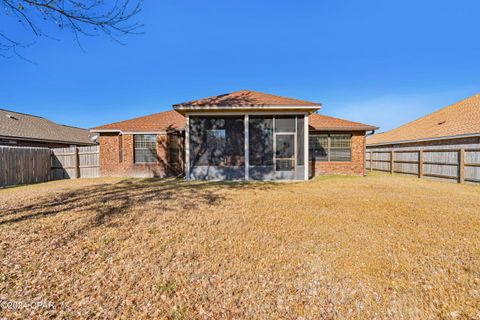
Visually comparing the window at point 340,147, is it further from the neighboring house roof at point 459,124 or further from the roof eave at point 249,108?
the neighboring house roof at point 459,124

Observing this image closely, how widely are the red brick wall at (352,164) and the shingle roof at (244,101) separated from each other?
13.8ft

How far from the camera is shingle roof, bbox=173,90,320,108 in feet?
31.8

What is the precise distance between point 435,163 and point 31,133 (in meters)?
26.0

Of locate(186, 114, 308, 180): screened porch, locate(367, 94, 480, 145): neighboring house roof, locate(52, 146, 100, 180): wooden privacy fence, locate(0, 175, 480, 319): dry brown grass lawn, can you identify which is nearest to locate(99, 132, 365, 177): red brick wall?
locate(52, 146, 100, 180): wooden privacy fence

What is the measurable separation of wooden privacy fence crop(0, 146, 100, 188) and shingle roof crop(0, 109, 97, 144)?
393 cm

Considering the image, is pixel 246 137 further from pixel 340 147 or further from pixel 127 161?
Answer: pixel 127 161

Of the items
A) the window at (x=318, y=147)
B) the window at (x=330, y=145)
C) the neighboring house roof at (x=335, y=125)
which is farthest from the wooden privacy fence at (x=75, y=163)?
the neighboring house roof at (x=335, y=125)

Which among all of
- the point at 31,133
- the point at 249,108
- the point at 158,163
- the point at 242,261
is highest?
the point at 249,108

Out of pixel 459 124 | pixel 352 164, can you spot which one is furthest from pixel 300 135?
pixel 459 124

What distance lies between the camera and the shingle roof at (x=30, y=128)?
14133 mm

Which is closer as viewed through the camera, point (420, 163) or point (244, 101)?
point (244, 101)

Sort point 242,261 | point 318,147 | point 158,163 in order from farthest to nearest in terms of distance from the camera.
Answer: point 318,147, point 158,163, point 242,261

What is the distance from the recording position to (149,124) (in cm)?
1284

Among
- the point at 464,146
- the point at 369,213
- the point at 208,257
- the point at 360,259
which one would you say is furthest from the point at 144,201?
the point at 464,146
